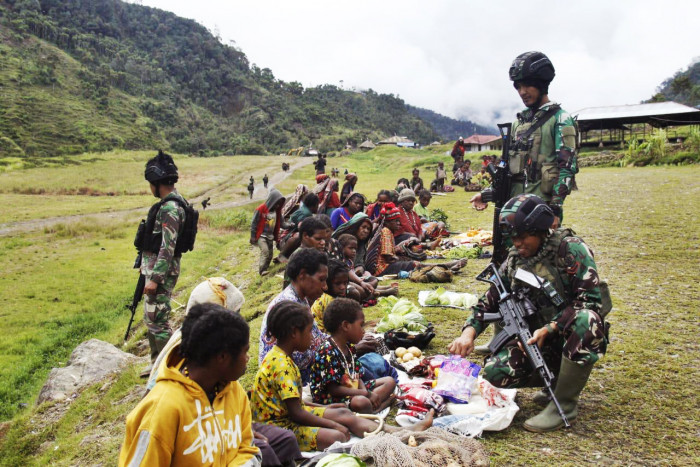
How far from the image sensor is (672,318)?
543cm

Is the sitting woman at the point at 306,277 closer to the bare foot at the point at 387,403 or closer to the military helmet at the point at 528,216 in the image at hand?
the bare foot at the point at 387,403

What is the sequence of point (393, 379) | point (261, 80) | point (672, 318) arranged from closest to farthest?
point (393, 379), point (672, 318), point (261, 80)

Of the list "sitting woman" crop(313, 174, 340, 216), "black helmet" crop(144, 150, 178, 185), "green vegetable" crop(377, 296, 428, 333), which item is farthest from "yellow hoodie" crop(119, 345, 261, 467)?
"sitting woman" crop(313, 174, 340, 216)

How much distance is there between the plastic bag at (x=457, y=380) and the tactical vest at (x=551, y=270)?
0.72 m

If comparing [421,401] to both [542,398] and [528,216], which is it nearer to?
[542,398]

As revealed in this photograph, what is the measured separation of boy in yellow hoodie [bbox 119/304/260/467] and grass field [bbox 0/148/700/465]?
1828 mm

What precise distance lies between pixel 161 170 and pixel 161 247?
32.9 inches

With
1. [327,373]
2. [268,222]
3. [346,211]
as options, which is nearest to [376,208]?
[346,211]

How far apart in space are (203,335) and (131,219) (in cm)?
2374

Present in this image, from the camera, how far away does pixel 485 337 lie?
5465 millimetres

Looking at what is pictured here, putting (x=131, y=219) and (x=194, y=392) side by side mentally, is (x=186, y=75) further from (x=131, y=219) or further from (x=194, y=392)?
(x=194, y=392)

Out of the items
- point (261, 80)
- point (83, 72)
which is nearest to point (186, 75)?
point (261, 80)

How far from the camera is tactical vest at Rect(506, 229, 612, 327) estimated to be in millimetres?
3502

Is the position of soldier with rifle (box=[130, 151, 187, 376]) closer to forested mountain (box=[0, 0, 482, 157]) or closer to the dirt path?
the dirt path
